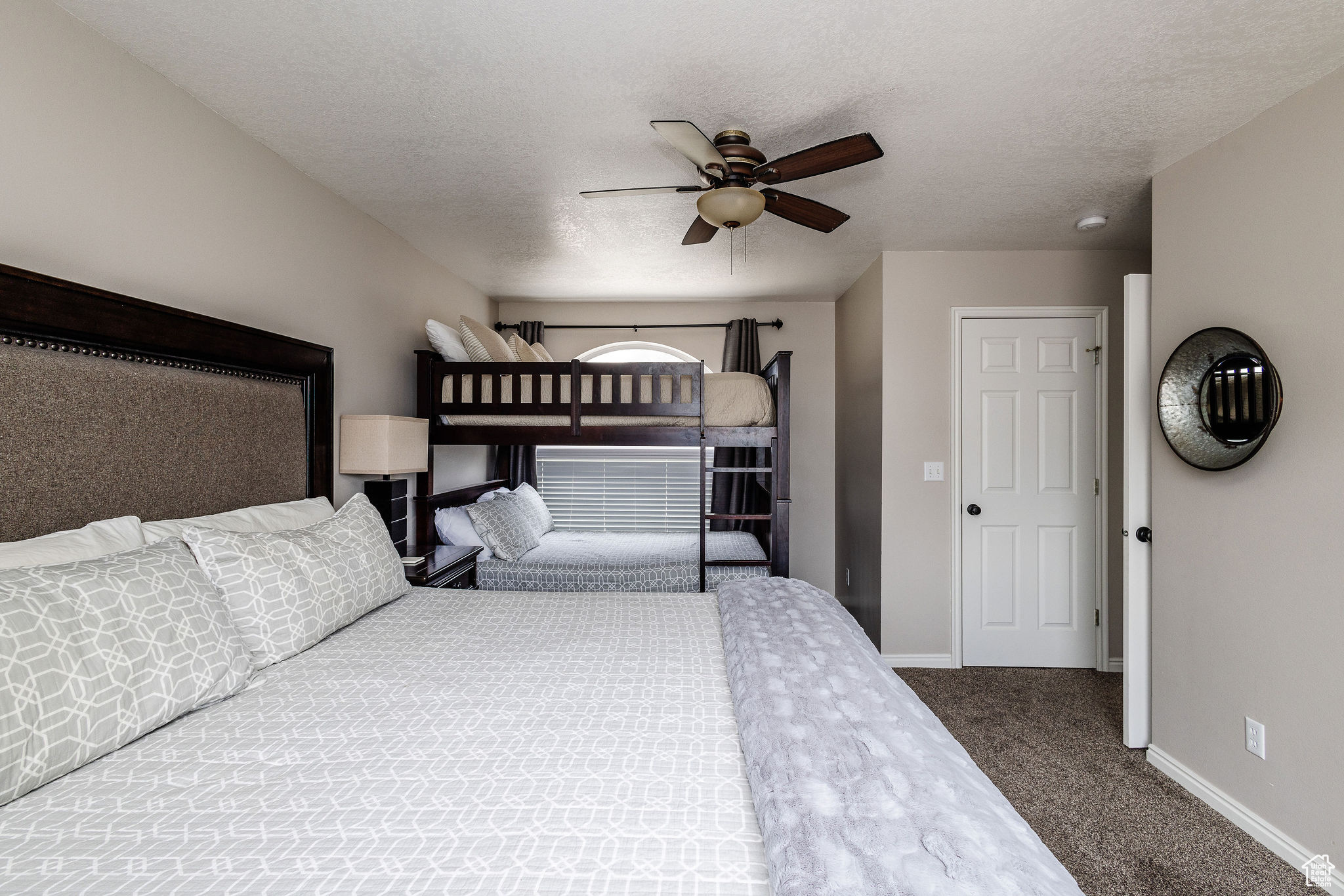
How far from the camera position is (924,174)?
2.47m

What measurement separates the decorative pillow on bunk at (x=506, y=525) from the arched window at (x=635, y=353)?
1.37m

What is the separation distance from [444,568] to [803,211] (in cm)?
223

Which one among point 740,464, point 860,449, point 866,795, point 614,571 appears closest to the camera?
point 866,795

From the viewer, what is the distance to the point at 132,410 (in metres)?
1.67

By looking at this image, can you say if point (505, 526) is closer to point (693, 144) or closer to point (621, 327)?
point (621, 327)

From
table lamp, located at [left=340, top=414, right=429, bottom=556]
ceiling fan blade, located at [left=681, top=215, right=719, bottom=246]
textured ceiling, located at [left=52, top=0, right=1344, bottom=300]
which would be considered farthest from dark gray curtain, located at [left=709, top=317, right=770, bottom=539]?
table lamp, located at [left=340, top=414, right=429, bottom=556]

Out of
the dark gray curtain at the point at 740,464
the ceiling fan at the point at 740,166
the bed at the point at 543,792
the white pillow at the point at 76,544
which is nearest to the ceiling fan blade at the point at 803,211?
the ceiling fan at the point at 740,166

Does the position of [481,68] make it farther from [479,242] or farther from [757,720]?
[757,720]

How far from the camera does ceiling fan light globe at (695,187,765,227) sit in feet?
6.14

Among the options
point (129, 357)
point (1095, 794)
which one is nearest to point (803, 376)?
point (1095, 794)

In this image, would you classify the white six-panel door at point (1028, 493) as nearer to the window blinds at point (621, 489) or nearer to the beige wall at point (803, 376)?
the beige wall at point (803, 376)

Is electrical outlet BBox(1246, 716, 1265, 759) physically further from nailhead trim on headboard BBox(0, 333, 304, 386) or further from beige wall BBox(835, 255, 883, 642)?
nailhead trim on headboard BBox(0, 333, 304, 386)

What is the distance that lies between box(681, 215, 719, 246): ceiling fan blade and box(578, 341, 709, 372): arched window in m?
2.34

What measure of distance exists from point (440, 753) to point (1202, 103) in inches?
113
